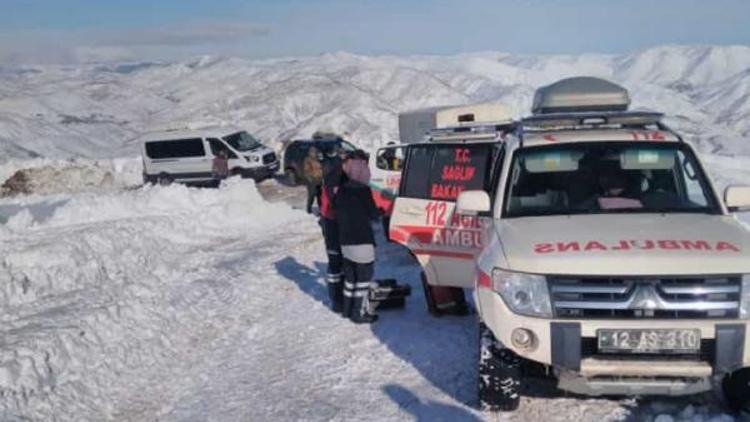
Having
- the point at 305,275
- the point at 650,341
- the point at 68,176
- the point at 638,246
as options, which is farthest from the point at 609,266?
the point at 68,176

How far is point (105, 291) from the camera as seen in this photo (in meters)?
9.38

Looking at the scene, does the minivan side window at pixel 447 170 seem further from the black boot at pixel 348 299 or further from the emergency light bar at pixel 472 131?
the black boot at pixel 348 299

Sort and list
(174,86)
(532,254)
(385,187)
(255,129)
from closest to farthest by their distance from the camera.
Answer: (532,254) → (385,187) → (255,129) → (174,86)

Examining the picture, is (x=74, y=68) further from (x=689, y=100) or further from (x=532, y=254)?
(x=532, y=254)

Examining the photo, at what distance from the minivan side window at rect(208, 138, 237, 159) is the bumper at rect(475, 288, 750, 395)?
23230 mm

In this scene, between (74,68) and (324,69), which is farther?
(74,68)

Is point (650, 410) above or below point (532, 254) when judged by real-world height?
below

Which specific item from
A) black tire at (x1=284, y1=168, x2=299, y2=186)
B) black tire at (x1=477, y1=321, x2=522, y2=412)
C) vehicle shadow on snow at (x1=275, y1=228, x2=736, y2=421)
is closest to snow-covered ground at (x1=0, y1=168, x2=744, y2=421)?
vehicle shadow on snow at (x1=275, y1=228, x2=736, y2=421)

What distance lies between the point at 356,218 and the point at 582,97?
8159 millimetres

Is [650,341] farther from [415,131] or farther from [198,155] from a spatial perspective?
[198,155]

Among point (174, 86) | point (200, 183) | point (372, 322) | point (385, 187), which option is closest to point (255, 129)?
point (174, 86)

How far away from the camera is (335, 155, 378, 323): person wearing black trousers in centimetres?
774

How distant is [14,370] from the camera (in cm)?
596

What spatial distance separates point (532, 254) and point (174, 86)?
14657 cm
